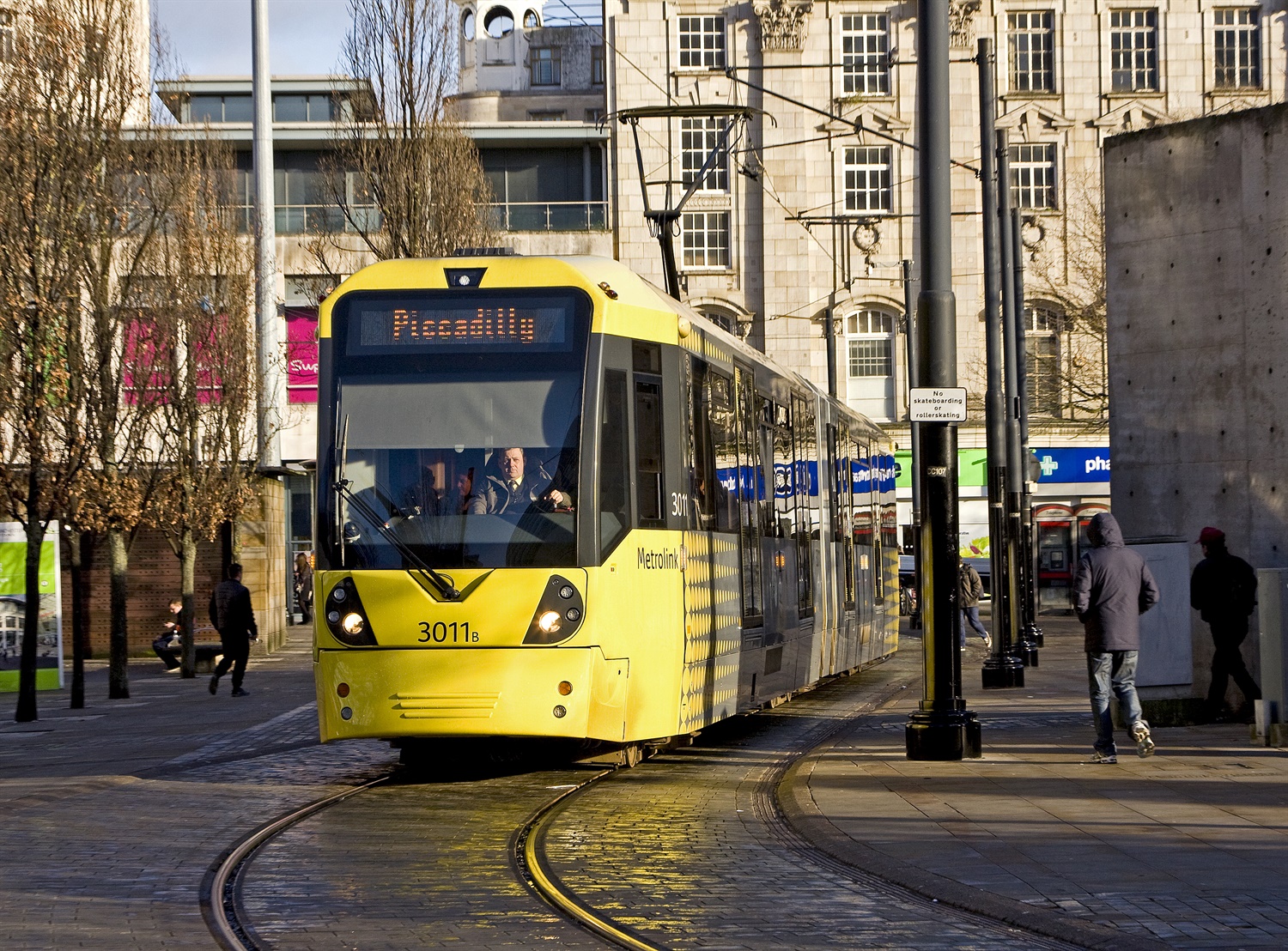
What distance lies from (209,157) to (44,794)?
2114 cm

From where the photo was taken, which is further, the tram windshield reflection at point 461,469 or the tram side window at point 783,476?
the tram side window at point 783,476

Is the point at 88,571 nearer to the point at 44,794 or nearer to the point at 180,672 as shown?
the point at 180,672

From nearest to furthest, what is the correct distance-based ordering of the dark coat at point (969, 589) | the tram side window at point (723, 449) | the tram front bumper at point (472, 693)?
the tram front bumper at point (472, 693), the tram side window at point (723, 449), the dark coat at point (969, 589)

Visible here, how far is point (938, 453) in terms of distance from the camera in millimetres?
14031

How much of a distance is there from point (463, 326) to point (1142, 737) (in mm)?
5580

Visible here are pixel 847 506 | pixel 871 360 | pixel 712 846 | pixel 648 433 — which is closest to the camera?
pixel 712 846

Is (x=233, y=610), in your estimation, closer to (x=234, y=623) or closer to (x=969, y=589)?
(x=234, y=623)

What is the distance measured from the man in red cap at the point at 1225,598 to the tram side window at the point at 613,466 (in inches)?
205

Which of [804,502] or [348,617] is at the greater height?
[804,502]

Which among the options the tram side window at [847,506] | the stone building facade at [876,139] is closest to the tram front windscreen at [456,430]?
the tram side window at [847,506]

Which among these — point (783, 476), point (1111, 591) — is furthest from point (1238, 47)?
point (1111, 591)

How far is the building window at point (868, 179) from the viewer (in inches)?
2168

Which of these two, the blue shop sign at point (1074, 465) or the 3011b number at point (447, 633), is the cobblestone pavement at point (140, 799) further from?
the blue shop sign at point (1074, 465)

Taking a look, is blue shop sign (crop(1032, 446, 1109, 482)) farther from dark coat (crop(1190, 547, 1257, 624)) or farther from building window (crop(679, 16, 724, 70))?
dark coat (crop(1190, 547, 1257, 624))
